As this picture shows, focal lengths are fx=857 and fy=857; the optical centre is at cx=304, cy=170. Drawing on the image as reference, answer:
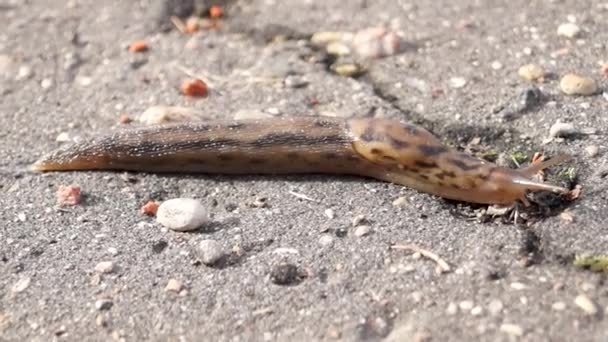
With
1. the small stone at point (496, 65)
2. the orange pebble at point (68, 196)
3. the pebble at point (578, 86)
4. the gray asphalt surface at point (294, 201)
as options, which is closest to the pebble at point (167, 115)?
the gray asphalt surface at point (294, 201)

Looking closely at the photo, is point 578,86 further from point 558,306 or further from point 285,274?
point 285,274

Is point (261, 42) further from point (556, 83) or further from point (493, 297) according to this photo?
point (493, 297)

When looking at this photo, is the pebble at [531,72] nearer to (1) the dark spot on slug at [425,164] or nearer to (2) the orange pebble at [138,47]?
(1) the dark spot on slug at [425,164]

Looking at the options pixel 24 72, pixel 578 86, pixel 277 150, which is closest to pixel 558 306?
pixel 277 150

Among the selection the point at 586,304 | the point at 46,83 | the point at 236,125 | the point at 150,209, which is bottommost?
the point at 46,83

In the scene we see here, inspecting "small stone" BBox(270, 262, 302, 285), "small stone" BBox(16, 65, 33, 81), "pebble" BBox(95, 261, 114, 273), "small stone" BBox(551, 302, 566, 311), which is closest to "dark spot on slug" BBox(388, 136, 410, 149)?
"small stone" BBox(270, 262, 302, 285)

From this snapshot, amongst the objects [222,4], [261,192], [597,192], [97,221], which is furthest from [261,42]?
[597,192]

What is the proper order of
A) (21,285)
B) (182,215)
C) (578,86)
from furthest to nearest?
(578,86) → (182,215) → (21,285)

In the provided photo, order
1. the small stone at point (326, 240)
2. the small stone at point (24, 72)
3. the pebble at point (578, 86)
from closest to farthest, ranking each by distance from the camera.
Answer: the small stone at point (326, 240)
the pebble at point (578, 86)
the small stone at point (24, 72)

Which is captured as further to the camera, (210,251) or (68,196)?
(68,196)
